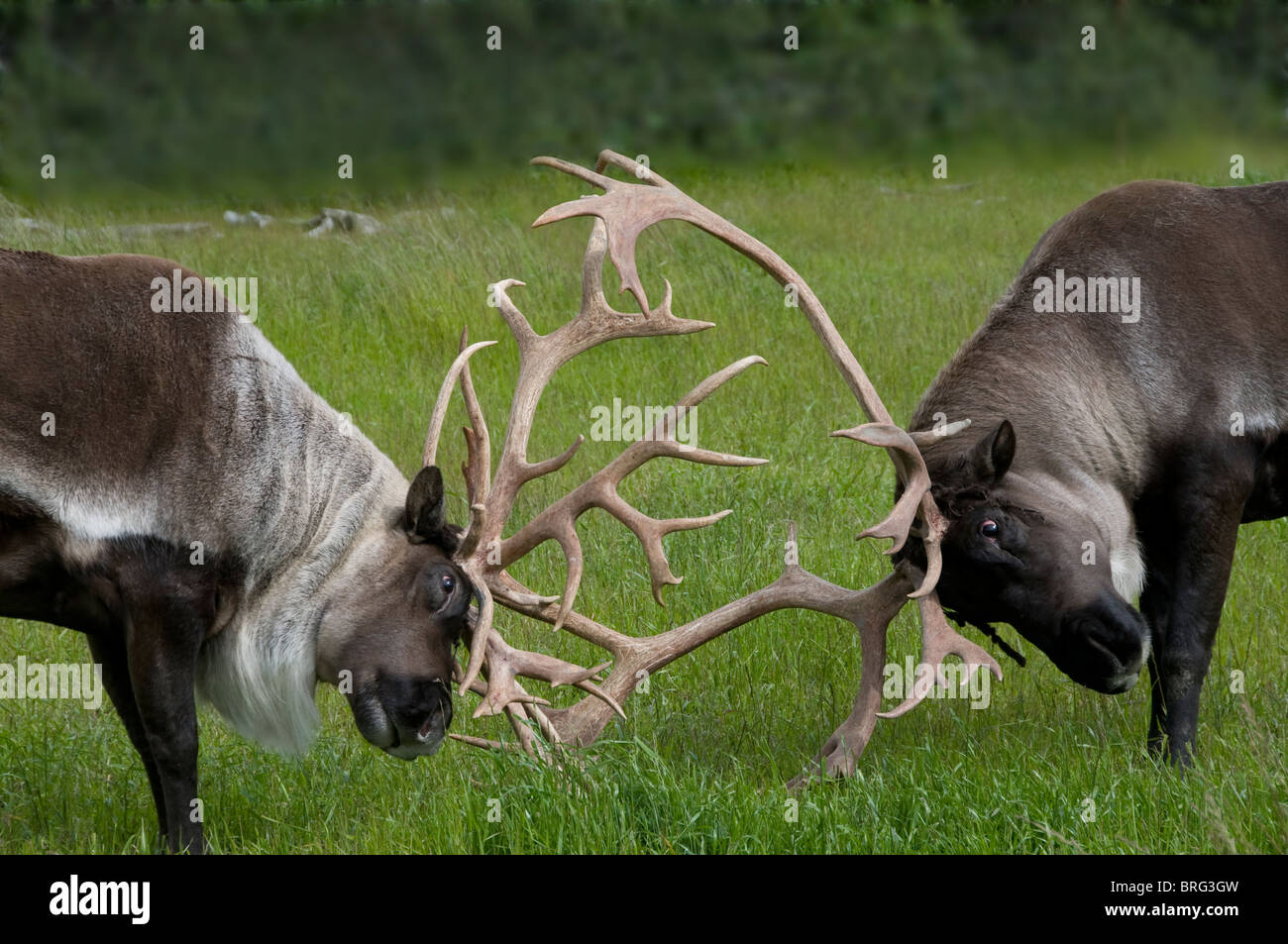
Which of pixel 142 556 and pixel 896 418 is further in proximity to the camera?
pixel 896 418

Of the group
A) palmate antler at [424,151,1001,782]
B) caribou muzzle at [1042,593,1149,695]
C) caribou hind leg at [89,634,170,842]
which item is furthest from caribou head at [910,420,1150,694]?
caribou hind leg at [89,634,170,842]

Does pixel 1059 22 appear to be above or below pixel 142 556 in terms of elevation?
above

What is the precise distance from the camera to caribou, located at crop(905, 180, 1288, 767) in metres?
5.25

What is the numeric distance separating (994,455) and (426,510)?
1.88m

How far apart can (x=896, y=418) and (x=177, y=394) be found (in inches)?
202

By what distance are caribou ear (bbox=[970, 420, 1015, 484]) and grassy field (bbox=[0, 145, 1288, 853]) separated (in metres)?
0.97

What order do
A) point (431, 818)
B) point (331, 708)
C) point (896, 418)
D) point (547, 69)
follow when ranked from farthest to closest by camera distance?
point (547, 69), point (896, 418), point (331, 708), point (431, 818)

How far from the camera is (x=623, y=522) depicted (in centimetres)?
538

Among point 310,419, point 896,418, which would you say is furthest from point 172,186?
point 310,419

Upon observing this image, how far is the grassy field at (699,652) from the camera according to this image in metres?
4.81

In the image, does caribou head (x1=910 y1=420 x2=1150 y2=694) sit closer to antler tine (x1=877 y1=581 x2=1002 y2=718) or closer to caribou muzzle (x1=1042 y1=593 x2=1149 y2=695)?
caribou muzzle (x1=1042 y1=593 x2=1149 y2=695)
